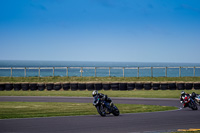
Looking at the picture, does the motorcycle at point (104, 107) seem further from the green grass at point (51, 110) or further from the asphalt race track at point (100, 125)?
the asphalt race track at point (100, 125)

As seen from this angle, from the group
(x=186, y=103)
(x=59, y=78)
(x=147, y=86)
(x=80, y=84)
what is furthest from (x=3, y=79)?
(x=186, y=103)

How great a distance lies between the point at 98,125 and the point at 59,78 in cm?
3390

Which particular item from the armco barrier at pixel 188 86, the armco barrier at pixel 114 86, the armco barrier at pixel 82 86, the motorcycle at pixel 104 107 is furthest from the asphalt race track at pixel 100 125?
the armco barrier at pixel 82 86

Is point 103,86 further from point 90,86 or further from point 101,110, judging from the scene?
point 101,110

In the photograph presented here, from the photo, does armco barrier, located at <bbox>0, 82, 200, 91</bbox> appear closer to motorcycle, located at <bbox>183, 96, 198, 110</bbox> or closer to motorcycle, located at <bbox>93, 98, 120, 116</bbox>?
motorcycle, located at <bbox>183, 96, 198, 110</bbox>

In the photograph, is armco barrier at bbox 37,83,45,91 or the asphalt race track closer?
the asphalt race track

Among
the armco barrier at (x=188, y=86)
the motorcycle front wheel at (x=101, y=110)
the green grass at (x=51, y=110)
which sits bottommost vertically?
the green grass at (x=51, y=110)

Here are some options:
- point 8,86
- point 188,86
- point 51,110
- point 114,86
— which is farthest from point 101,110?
point 8,86

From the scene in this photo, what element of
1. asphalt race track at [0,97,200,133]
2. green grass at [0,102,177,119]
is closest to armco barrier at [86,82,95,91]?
green grass at [0,102,177,119]

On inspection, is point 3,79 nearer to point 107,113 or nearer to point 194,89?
point 194,89

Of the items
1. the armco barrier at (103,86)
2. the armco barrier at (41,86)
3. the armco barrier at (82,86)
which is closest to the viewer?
the armco barrier at (103,86)

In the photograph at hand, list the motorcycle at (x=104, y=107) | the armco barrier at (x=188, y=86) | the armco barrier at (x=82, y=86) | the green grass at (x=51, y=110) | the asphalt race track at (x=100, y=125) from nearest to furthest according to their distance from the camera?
the asphalt race track at (x=100, y=125), the motorcycle at (x=104, y=107), the green grass at (x=51, y=110), the armco barrier at (x=188, y=86), the armco barrier at (x=82, y=86)

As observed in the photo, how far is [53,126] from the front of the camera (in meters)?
12.2

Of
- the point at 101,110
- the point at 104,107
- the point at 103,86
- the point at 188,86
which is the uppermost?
the point at 103,86
